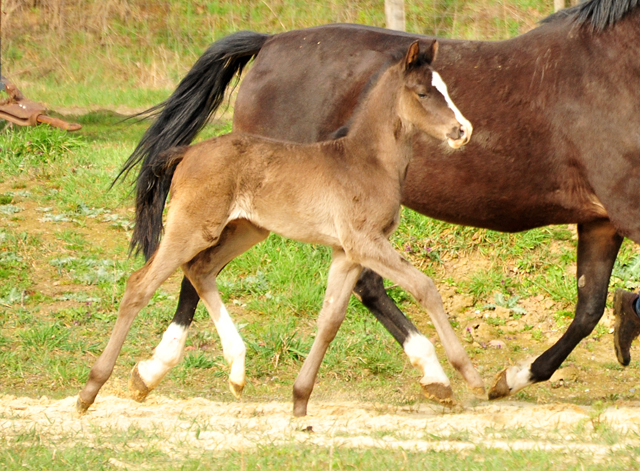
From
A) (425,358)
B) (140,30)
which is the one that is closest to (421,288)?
(425,358)

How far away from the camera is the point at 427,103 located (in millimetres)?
3826

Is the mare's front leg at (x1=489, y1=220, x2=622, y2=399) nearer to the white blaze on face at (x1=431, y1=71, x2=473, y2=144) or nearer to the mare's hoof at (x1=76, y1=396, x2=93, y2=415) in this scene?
the white blaze on face at (x1=431, y1=71, x2=473, y2=144)

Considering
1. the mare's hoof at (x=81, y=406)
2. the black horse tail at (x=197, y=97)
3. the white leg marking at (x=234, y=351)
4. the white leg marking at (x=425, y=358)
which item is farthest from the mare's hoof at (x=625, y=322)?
the mare's hoof at (x=81, y=406)

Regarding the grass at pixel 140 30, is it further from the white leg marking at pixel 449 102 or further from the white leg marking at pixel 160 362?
the white leg marking at pixel 449 102

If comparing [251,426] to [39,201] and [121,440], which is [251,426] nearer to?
[121,440]

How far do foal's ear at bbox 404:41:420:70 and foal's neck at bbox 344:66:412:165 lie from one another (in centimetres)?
8

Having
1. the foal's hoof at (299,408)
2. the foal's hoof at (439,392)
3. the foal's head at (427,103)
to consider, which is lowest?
the foal's hoof at (299,408)

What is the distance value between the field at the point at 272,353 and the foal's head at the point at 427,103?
51.9 inches

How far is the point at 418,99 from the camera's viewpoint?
386 cm

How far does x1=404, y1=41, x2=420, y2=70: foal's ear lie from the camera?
3.82 metres

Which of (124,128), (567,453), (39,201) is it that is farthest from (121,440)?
(124,128)

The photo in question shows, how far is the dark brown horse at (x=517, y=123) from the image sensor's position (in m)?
4.32

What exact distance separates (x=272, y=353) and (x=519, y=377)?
5.32 feet

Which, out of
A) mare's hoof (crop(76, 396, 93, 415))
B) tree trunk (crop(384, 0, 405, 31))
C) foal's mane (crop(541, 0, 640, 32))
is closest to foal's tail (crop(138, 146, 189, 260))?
mare's hoof (crop(76, 396, 93, 415))
